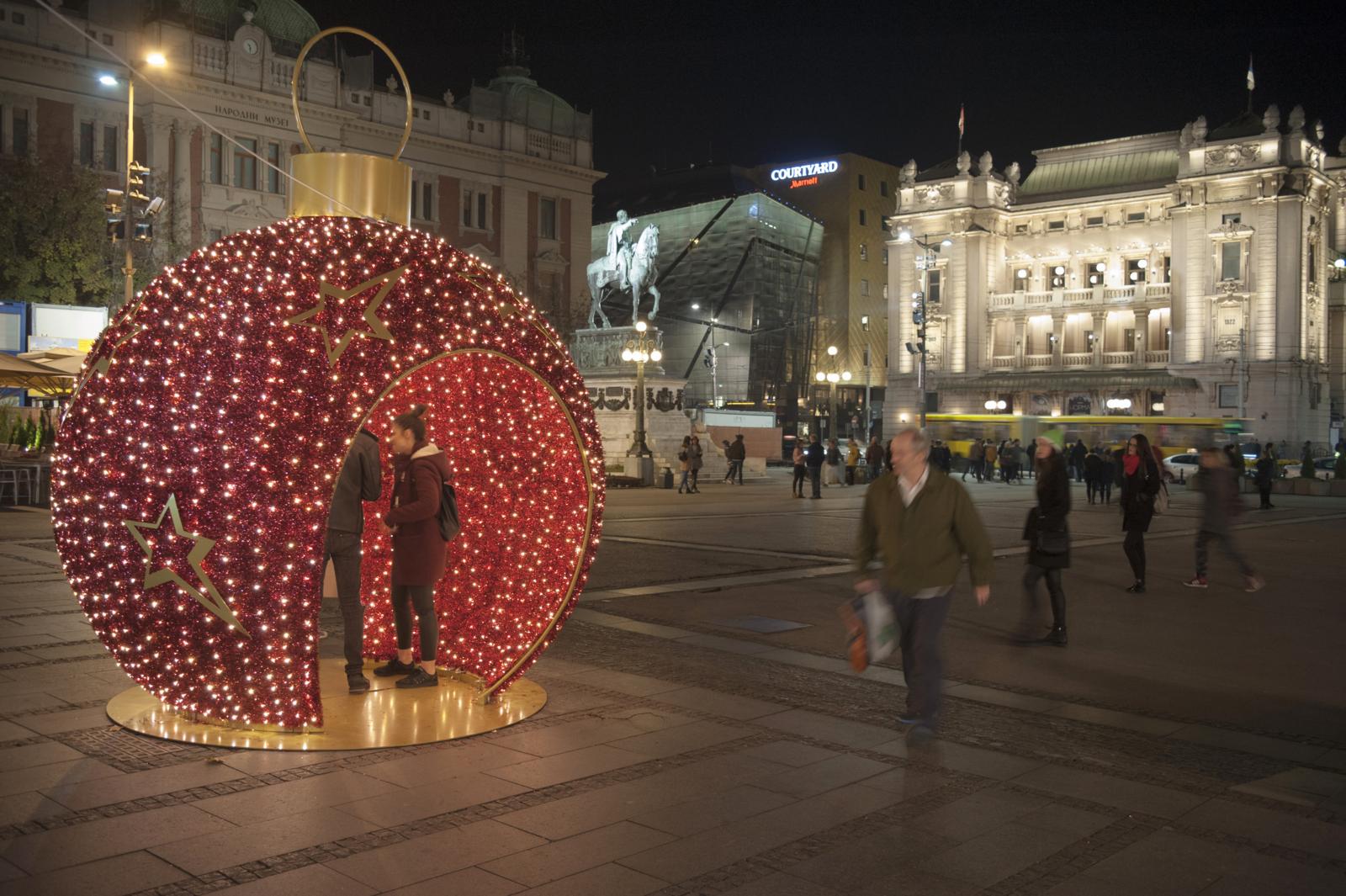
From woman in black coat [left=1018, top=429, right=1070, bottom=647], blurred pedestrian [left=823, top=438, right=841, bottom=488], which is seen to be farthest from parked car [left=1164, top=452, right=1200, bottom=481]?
woman in black coat [left=1018, top=429, right=1070, bottom=647]

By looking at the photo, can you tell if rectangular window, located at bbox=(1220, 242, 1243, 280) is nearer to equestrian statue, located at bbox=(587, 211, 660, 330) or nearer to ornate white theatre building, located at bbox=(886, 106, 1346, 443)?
ornate white theatre building, located at bbox=(886, 106, 1346, 443)

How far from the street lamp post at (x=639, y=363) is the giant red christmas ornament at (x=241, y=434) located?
27.1 meters

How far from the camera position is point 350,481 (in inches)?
283

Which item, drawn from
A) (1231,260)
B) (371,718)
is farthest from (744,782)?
(1231,260)

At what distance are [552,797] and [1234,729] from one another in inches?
167

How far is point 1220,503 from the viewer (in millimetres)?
13000

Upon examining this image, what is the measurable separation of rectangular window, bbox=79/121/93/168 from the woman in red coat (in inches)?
1640

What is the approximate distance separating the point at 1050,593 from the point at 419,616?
17.4 ft

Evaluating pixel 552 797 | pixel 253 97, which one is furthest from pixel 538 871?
pixel 253 97

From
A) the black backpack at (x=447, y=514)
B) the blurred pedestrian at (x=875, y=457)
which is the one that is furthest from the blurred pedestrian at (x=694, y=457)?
the black backpack at (x=447, y=514)

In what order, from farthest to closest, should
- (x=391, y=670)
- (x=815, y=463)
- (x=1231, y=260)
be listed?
(x=1231, y=260) < (x=815, y=463) < (x=391, y=670)

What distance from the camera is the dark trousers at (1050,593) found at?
385 inches

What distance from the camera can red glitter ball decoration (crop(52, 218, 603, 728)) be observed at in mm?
6078

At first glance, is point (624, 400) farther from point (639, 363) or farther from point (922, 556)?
point (922, 556)
